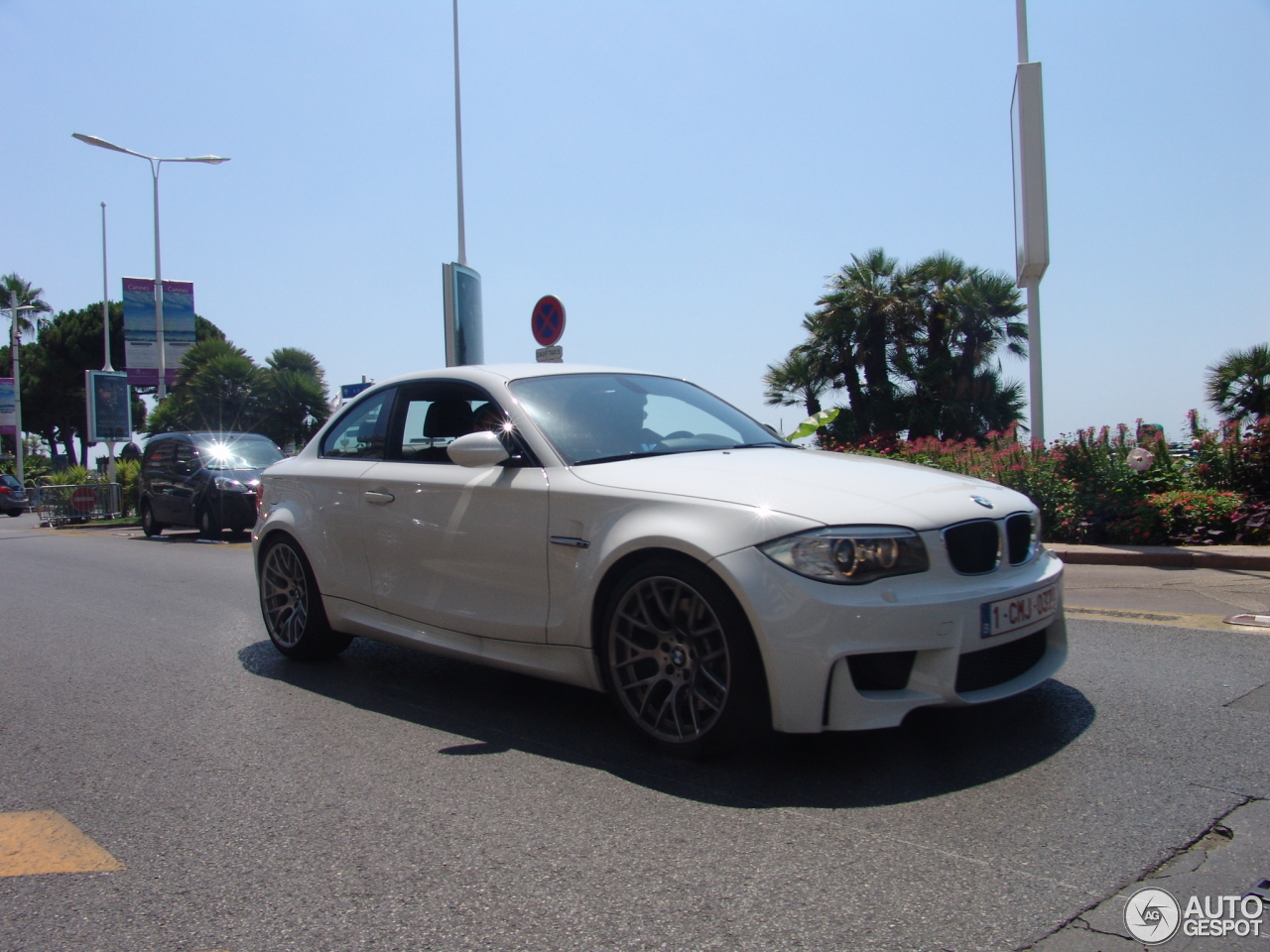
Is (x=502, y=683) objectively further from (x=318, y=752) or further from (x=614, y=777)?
(x=614, y=777)

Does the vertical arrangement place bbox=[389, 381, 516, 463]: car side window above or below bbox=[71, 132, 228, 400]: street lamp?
below

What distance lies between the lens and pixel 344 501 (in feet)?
17.1

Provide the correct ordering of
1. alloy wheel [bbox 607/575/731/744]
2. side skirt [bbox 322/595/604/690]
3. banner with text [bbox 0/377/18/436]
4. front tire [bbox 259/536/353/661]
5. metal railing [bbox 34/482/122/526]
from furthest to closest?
banner with text [bbox 0/377/18/436], metal railing [bbox 34/482/122/526], front tire [bbox 259/536/353/661], side skirt [bbox 322/595/604/690], alloy wheel [bbox 607/575/731/744]

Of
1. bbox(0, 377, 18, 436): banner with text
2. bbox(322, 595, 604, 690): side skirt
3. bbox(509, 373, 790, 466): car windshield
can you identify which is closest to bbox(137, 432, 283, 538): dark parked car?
bbox(322, 595, 604, 690): side skirt

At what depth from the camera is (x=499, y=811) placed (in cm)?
335

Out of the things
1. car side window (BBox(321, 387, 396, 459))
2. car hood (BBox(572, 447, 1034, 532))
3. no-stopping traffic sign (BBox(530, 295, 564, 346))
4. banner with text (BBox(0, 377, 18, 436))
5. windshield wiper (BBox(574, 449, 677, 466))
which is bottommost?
car hood (BBox(572, 447, 1034, 532))

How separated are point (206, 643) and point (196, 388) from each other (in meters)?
31.0

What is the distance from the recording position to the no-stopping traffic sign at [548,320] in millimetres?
12539

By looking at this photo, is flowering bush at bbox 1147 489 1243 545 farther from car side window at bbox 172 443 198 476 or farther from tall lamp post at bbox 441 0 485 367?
car side window at bbox 172 443 198 476

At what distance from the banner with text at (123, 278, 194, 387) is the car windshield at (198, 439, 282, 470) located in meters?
21.2

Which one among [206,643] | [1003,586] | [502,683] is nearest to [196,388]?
[206,643]

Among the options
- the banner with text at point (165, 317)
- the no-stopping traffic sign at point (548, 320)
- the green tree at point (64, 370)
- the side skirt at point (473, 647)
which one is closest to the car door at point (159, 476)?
the no-stopping traffic sign at point (548, 320)

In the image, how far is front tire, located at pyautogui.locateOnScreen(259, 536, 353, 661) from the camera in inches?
217

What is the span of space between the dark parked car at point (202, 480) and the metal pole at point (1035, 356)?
11.1 meters
